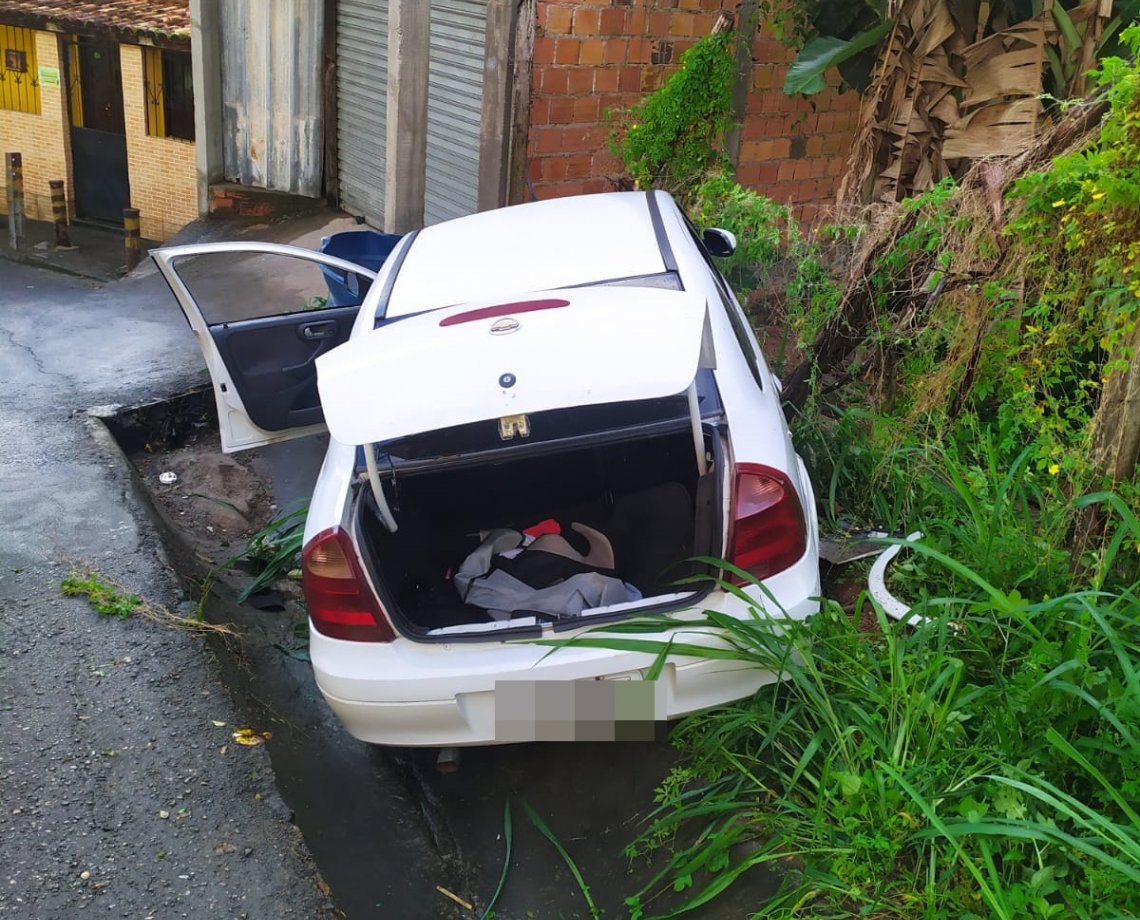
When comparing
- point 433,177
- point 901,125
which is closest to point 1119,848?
point 901,125

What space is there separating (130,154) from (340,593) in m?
15.9

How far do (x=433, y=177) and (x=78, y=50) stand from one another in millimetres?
11848

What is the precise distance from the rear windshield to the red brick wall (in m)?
4.40

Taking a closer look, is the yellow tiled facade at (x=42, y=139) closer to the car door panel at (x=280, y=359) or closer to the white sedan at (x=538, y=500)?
the car door panel at (x=280, y=359)

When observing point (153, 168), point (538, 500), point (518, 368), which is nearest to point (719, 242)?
point (538, 500)

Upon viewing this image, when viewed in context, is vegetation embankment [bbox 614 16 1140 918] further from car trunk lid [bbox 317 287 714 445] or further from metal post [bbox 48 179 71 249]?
metal post [bbox 48 179 71 249]

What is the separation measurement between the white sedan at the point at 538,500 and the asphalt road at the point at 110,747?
0.53 meters

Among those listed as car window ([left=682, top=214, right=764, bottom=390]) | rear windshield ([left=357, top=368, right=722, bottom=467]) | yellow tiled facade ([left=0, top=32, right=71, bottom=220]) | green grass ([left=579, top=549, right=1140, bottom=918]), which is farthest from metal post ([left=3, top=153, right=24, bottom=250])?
green grass ([left=579, top=549, right=1140, bottom=918])

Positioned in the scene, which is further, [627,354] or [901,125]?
[901,125]

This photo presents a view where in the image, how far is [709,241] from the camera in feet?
16.7

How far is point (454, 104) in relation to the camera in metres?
8.16

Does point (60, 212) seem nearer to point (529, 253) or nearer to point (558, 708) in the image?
point (529, 253)

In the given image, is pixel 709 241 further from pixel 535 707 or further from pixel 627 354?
pixel 535 707

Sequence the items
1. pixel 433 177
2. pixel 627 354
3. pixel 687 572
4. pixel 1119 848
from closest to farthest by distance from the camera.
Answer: pixel 1119 848, pixel 627 354, pixel 687 572, pixel 433 177
